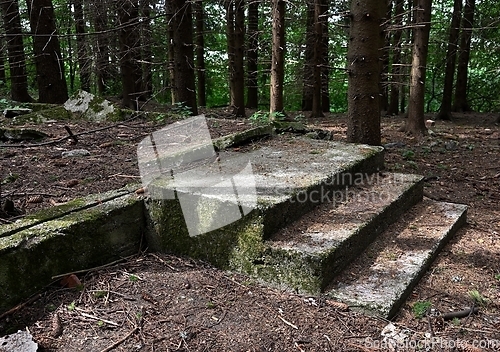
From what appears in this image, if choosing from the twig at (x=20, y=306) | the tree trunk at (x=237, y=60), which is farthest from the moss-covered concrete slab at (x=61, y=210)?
the tree trunk at (x=237, y=60)

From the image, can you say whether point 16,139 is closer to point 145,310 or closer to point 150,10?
point 145,310

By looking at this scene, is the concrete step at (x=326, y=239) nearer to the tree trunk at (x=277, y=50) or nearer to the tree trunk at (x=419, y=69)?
the tree trunk at (x=277, y=50)

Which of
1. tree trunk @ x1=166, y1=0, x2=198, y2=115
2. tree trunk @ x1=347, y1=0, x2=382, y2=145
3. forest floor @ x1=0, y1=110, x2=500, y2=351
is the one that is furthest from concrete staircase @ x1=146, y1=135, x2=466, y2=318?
tree trunk @ x1=166, y1=0, x2=198, y2=115

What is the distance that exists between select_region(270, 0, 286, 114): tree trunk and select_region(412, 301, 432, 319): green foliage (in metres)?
5.85

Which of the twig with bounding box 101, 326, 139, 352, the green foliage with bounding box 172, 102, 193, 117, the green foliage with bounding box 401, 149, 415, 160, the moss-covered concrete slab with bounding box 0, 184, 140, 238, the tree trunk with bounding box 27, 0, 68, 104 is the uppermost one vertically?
the tree trunk with bounding box 27, 0, 68, 104

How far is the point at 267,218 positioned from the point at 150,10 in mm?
9772

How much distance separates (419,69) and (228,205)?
661 centimetres

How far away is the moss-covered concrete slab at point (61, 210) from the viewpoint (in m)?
2.46

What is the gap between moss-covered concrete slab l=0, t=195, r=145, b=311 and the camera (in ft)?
7.34

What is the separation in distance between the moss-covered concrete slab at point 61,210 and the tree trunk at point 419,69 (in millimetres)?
6396

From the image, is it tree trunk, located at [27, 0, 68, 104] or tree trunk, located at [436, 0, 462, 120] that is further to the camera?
tree trunk, located at [436, 0, 462, 120]

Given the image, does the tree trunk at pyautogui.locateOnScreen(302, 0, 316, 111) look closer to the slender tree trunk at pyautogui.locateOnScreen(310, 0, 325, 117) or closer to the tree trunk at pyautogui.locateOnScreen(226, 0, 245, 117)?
the slender tree trunk at pyautogui.locateOnScreen(310, 0, 325, 117)

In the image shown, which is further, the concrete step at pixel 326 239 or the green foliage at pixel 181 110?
the green foliage at pixel 181 110

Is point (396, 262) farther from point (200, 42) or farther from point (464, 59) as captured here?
point (200, 42)
